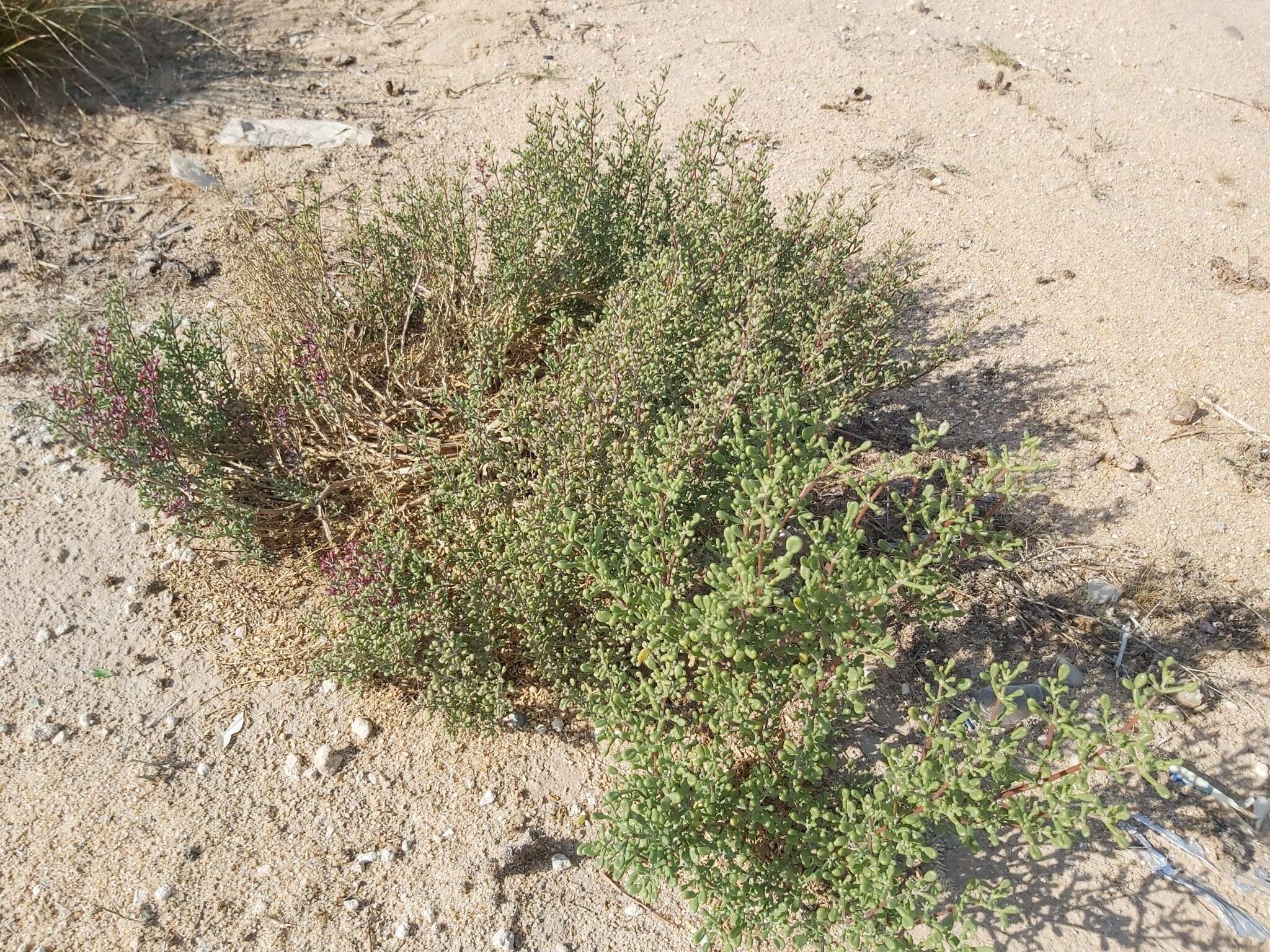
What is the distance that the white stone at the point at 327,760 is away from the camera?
9.18 feet

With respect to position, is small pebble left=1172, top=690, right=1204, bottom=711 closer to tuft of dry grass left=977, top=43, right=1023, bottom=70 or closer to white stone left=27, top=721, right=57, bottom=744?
white stone left=27, top=721, right=57, bottom=744

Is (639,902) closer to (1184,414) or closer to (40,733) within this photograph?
(40,733)

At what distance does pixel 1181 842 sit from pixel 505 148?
5.18m

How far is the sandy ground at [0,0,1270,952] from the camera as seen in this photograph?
2574 millimetres

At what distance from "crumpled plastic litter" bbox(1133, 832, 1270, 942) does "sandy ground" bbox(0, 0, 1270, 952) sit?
4 centimetres

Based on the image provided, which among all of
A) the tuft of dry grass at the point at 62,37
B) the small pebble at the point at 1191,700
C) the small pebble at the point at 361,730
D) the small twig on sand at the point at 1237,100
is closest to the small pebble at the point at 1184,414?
the small pebble at the point at 1191,700

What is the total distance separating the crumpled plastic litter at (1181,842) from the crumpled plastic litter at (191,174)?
5638mm

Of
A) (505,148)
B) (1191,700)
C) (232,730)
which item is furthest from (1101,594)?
(505,148)

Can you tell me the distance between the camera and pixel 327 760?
110 inches

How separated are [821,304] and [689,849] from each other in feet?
7.68

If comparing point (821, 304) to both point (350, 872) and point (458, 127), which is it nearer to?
point (350, 872)

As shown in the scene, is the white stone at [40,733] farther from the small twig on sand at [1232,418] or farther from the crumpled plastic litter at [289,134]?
the small twig on sand at [1232,418]

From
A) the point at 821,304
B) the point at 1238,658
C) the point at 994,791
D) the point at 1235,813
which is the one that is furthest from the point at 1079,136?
the point at 994,791

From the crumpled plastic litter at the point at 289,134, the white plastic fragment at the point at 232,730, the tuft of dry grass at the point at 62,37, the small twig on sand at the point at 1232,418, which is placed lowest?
the white plastic fragment at the point at 232,730
